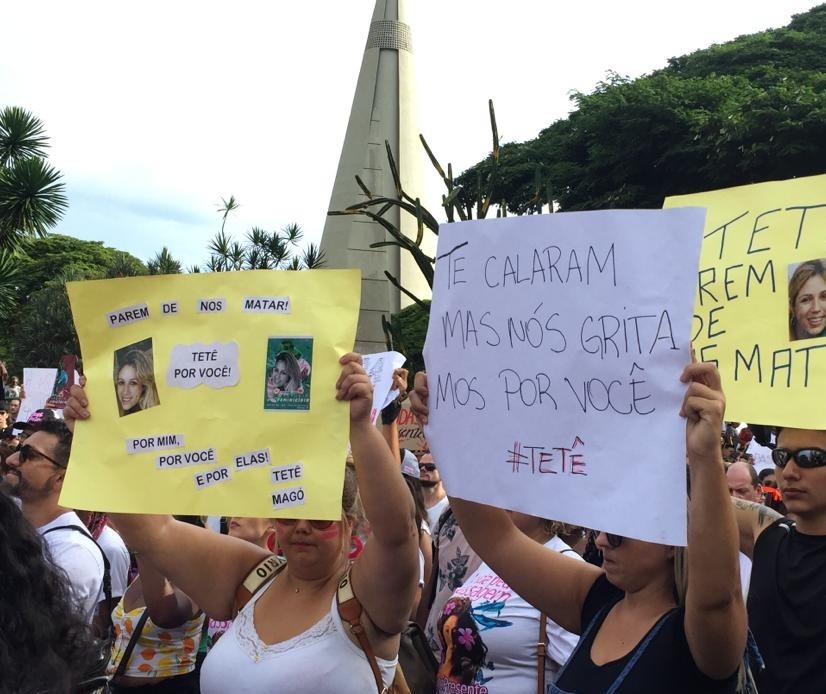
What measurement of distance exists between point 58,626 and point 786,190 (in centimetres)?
251

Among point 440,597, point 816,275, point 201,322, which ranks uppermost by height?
point 816,275

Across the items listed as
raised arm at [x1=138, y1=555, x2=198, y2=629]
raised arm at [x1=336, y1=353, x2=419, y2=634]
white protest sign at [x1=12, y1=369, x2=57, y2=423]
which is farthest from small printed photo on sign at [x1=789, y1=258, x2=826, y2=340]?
white protest sign at [x1=12, y1=369, x2=57, y2=423]

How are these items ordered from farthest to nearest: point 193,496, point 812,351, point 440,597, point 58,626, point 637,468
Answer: point 440,597 < point 812,351 < point 193,496 < point 637,468 < point 58,626

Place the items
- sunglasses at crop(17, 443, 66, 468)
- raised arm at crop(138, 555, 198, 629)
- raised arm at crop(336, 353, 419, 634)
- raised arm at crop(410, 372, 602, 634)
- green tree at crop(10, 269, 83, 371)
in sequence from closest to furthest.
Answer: raised arm at crop(336, 353, 419, 634)
raised arm at crop(410, 372, 602, 634)
raised arm at crop(138, 555, 198, 629)
sunglasses at crop(17, 443, 66, 468)
green tree at crop(10, 269, 83, 371)

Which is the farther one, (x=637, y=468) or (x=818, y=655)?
(x=818, y=655)

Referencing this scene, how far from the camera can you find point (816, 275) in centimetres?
296

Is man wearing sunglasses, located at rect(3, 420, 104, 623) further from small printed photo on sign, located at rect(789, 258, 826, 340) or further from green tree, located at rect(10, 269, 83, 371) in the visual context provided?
green tree, located at rect(10, 269, 83, 371)

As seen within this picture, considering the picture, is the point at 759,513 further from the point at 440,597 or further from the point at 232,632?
the point at 232,632

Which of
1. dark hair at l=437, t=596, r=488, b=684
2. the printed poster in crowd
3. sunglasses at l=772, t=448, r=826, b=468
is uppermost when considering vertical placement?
the printed poster in crowd

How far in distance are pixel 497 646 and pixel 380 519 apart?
108 centimetres

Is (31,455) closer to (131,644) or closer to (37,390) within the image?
(131,644)

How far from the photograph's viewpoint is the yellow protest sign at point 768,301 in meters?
2.88

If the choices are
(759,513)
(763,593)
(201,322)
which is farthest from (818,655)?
(201,322)

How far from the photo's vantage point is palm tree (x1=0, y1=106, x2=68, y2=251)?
79.7 ft
